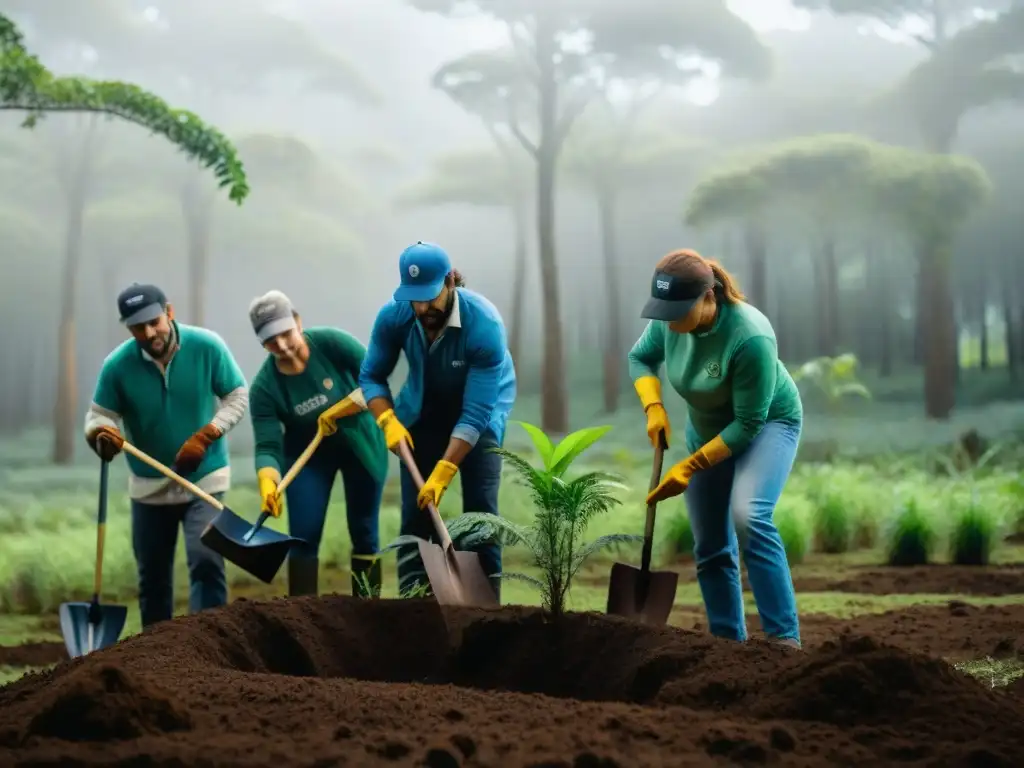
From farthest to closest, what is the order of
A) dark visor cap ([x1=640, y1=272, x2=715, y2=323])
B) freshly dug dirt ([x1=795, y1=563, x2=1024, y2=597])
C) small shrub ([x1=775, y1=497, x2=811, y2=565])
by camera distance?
small shrub ([x1=775, y1=497, x2=811, y2=565]) → freshly dug dirt ([x1=795, y1=563, x2=1024, y2=597]) → dark visor cap ([x1=640, y1=272, x2=715, y2=323])

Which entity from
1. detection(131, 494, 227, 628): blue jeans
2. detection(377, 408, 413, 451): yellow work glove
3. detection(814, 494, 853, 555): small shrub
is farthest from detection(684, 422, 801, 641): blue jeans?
detection(814, 494, 853, 555): small shrub

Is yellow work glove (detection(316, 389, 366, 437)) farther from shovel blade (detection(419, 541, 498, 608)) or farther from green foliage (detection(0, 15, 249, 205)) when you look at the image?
green foliage (detection(0, 15, 249, 205))

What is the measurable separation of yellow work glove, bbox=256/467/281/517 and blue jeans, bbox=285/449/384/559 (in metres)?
0.14

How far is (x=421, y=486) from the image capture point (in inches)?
138

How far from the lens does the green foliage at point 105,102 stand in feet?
19.4

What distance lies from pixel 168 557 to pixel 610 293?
18.3ft

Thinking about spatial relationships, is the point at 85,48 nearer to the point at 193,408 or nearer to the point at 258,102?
the point at 258,102

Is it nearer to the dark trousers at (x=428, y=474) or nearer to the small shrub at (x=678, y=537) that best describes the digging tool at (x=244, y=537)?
the dark trousers at (x=428, y=474)

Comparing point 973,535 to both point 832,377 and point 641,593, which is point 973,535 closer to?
point 832,377

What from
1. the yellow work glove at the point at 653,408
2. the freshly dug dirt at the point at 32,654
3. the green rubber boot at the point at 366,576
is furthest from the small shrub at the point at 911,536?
the freshly dug dirt at the point at 32,654

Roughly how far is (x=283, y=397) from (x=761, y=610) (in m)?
2.02

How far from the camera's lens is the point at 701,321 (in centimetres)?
324

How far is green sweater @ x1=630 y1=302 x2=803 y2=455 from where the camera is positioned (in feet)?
10.5

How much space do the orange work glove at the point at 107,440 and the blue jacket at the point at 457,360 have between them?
1023 mm
